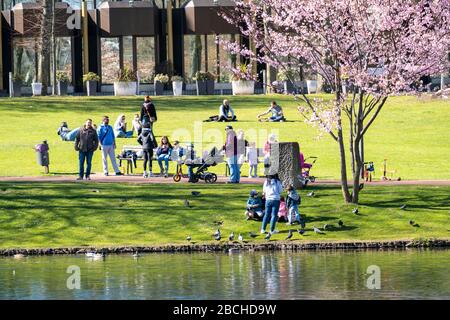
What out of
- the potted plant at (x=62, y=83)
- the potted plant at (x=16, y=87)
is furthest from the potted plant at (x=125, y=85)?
the potted plant at (x=16, y=87)

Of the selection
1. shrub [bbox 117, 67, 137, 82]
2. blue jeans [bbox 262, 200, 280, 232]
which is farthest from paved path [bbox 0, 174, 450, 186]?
shrub [bbox 117, 67, 137, 82]

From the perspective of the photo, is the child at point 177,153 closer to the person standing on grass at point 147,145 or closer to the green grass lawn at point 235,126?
the person standing on grass at point 147,145

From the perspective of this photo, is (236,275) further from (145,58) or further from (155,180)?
(145,58)

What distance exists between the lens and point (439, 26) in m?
32.6

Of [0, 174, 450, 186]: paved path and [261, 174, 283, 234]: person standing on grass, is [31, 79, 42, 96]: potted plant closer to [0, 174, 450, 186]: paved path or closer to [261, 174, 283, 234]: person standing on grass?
[0, 174, 450, 186]: paved path

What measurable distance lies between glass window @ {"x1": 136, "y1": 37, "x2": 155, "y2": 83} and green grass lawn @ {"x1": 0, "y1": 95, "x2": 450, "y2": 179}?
48.3 ft

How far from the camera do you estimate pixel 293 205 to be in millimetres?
30078

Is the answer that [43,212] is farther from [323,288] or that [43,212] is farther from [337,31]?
[323,288]

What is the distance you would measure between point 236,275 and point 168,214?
723 cm

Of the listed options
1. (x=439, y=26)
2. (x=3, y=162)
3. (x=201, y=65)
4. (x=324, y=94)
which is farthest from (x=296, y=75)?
(x=439, y=26)

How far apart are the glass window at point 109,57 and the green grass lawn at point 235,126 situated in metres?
16.6

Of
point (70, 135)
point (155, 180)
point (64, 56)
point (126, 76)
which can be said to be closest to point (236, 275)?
point (155, 180)

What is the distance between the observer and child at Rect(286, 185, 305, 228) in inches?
1175

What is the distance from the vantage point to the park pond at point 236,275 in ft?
71.7
